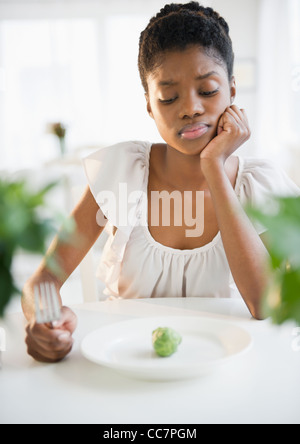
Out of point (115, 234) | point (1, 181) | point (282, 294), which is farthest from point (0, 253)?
point (115, 234)

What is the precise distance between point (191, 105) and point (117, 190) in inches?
13.7

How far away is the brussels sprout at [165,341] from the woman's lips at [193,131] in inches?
23.2

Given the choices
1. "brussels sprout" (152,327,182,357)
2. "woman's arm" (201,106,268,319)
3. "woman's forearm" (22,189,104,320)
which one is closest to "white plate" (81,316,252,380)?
"brussels sprout" (152,327,182,357)

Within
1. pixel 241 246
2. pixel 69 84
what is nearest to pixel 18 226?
pixel 241 246

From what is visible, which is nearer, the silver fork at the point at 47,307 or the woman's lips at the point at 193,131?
the silver fork at the point at 47,307

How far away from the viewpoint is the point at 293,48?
5.13 meters

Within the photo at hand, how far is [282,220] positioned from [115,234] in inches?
40.9

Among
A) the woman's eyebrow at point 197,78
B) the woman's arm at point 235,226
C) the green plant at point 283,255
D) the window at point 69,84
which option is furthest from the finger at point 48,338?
the window at point 69,84

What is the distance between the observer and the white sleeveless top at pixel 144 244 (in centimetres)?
134

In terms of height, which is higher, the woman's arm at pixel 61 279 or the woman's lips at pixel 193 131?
the woman's lips at pixel 193 131

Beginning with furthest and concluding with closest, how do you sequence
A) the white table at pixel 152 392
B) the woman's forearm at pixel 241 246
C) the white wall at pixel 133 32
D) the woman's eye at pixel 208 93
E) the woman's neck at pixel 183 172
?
the white wall at pixel 133 32, the woman's neck at pixel 183 172, the woman's eye at pixel 208 93, the woman's forearm at pixel 241 246, the white table at pixel 152 392

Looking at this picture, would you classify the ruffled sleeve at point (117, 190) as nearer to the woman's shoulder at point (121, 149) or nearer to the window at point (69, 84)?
the woman's shoulder at point (121, 149)

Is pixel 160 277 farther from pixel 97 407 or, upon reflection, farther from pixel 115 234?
pixel 97 407

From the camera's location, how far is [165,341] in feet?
2.60
